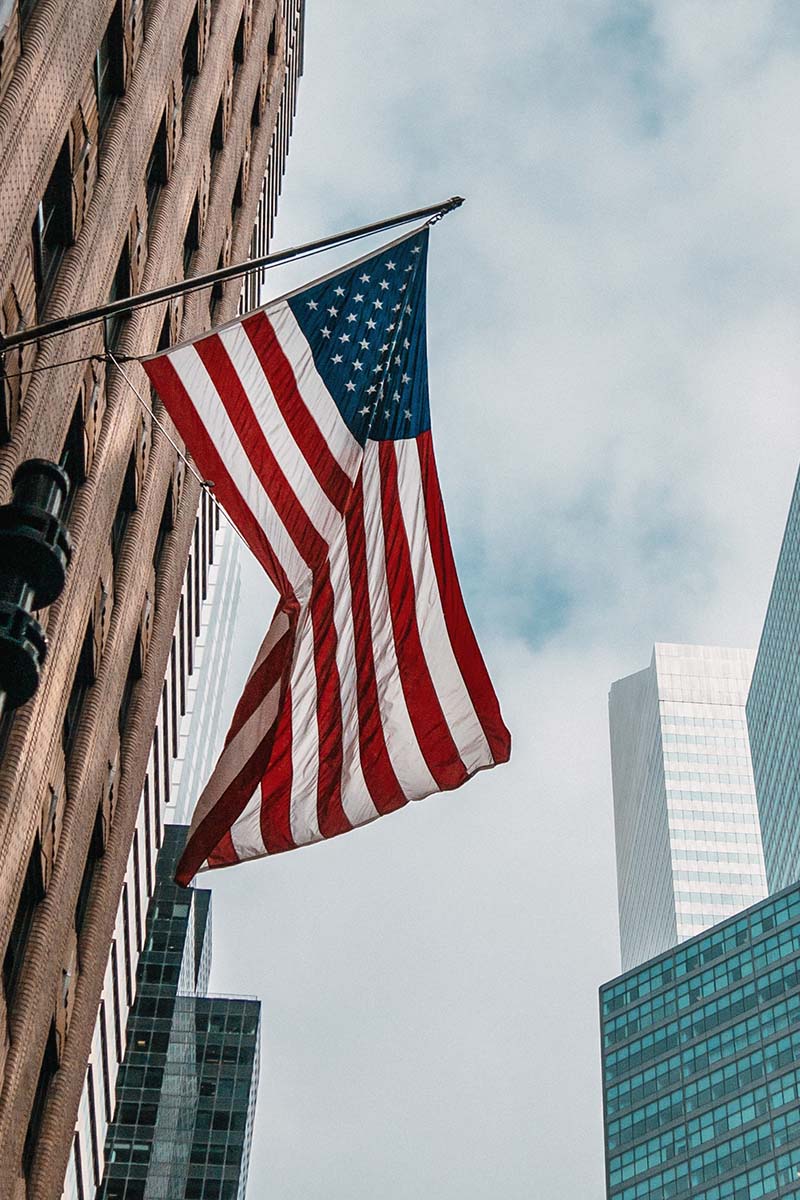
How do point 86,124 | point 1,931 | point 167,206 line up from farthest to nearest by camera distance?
point 167,206
point 86,124
point 1,931

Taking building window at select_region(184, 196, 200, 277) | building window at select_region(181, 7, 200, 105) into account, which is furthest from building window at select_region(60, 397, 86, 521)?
building window at select_region(181, 7, 200, 105)

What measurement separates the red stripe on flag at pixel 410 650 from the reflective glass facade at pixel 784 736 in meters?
156

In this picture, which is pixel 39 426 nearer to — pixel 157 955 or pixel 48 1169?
pixel 48 1169

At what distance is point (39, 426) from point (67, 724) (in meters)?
6.15

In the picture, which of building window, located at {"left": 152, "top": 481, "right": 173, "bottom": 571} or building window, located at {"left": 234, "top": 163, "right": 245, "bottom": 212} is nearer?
building window, located at {"left": 152, "top": 481, "right": 173, "bottom": 571}

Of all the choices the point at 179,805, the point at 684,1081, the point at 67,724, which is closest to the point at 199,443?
the point at 67,724

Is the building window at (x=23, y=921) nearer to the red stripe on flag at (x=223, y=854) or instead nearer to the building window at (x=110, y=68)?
the red stripe on flag at (x=223, y=854)

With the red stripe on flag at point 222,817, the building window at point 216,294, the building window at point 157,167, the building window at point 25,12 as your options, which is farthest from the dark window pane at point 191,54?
the red stripe on flag at point 222,817

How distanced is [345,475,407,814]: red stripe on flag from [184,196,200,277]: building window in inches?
665

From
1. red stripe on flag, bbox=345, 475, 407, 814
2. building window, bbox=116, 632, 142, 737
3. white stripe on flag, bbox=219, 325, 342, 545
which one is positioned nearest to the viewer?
white stripe on flag, bbox=219, 325, 342, 545

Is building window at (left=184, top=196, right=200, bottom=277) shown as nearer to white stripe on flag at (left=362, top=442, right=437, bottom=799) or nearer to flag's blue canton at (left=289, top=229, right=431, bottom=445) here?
flag's blue canton at (left=289, top=229, right=431, bottom=445)

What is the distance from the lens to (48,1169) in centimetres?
2542

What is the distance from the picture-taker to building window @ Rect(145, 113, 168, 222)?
3012cm

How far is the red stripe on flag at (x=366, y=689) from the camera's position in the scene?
18.0 meters
